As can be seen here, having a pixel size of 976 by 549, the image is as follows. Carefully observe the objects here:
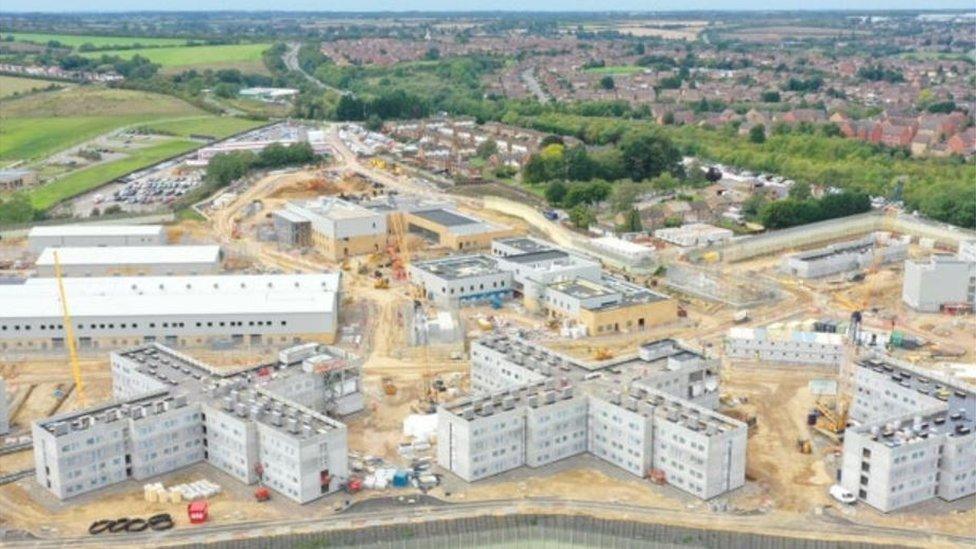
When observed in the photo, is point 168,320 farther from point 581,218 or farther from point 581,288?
point 581,218

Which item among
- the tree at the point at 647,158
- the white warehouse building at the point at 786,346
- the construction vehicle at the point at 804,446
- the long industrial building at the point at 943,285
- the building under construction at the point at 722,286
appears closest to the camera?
the construction vehicle at the point at 804,446

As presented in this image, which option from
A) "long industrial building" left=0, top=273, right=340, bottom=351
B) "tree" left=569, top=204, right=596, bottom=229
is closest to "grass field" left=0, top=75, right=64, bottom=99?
"tree" left=569, top=204, right=596, bottom=229

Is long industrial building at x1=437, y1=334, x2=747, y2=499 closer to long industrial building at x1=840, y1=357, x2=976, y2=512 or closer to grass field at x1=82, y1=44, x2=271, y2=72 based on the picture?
long industrial building at x1=840, y1=357, x2=976, y2=512

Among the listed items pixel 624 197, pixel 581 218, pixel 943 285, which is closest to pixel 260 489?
pixel 943 285

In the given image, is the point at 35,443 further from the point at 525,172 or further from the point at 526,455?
the point at 525,172

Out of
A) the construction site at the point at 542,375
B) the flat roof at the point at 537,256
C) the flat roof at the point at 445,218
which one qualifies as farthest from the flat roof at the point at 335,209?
the flat roof at the point at 537,256

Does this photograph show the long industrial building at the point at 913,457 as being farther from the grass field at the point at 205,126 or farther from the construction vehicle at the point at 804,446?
the grass field at the point at 205,126

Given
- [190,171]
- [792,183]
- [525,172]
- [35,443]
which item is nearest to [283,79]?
[190,171]
